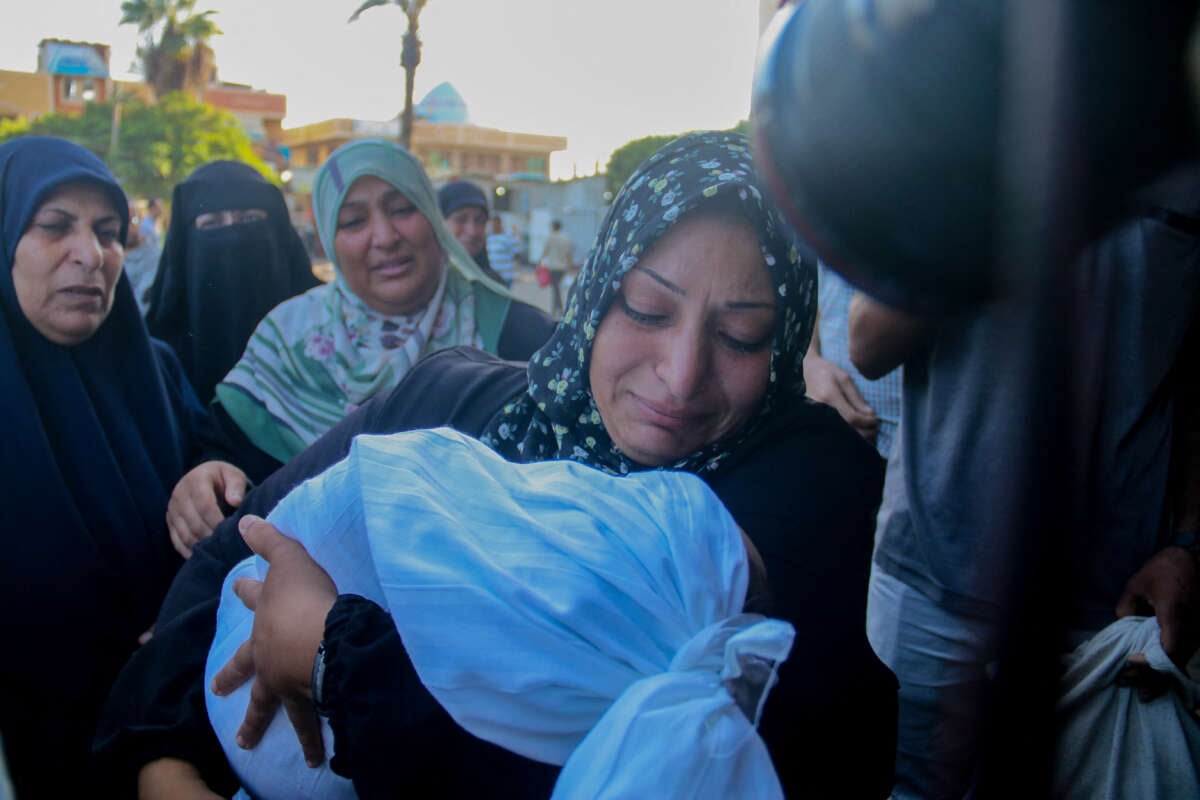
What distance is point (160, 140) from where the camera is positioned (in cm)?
2794

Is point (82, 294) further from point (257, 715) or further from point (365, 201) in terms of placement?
point (257, 715)

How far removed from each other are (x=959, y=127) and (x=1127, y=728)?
133 cm

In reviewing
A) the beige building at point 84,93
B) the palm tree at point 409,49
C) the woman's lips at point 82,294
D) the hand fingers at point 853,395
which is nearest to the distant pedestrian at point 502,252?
the palm tree at point 409,49

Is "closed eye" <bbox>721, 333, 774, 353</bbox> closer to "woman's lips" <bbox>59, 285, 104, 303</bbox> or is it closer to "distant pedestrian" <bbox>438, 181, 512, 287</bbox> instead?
"woman's lips" <bbox>59, 285, 104, 303</bbox>

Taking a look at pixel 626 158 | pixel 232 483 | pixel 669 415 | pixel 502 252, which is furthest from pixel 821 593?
pixel 626 158

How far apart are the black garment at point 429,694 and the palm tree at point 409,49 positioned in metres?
10.2

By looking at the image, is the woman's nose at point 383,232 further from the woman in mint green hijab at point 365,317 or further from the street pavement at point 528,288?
the street pavement at point 528,288

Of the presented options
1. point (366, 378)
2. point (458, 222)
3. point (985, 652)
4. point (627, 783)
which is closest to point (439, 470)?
point (627, 783)

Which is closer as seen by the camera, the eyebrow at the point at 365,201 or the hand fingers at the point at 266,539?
the hand fingers at the point at 266,539

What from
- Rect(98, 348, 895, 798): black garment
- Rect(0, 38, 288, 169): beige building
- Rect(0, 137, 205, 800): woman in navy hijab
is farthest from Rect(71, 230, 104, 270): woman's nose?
Rect(0, 38, 288, 169): beige building

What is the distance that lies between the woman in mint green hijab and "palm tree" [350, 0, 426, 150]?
28.1 ft

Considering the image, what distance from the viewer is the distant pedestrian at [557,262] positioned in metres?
15.5

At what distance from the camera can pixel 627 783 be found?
0.78 meters

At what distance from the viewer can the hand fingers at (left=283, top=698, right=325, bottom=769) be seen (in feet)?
3.70
